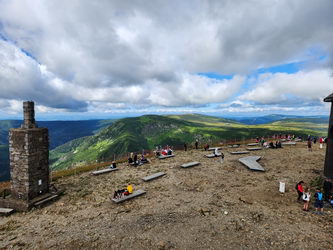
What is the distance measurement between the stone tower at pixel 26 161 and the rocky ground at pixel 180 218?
2155mm

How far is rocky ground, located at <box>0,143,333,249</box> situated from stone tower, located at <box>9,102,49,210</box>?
2.16 meters

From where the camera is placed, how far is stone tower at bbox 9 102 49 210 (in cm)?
1666

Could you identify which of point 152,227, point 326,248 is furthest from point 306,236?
point 152,227

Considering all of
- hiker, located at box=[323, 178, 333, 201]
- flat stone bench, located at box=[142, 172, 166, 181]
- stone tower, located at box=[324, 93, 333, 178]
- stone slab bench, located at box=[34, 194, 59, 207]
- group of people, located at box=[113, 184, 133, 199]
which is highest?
stone tower, located at box=[324, 93, 333, 178]

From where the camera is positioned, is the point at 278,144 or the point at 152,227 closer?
the point at 152,227

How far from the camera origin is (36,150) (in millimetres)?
17438

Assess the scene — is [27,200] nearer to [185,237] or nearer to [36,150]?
[36,150]

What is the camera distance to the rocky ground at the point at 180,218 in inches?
416

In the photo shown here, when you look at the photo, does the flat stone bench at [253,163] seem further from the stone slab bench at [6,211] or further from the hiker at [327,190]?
the stone slab bench at [6,211]

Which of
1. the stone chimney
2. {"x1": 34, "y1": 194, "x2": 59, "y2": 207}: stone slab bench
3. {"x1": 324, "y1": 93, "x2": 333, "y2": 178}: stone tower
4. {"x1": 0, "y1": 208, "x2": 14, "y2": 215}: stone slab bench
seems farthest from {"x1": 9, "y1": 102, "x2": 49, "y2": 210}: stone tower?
{"x1": 324, "y1": 93, "x2": 333, "y2": 178}: stone tower

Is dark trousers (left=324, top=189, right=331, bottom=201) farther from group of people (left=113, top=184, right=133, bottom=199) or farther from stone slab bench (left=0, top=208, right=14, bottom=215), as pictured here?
stone slab bench (left=0, top=208, right=14, bottom=215)

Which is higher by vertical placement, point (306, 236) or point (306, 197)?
point (306, 197)

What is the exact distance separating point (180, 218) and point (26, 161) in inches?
599

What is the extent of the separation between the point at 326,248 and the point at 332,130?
13549 millimetres
